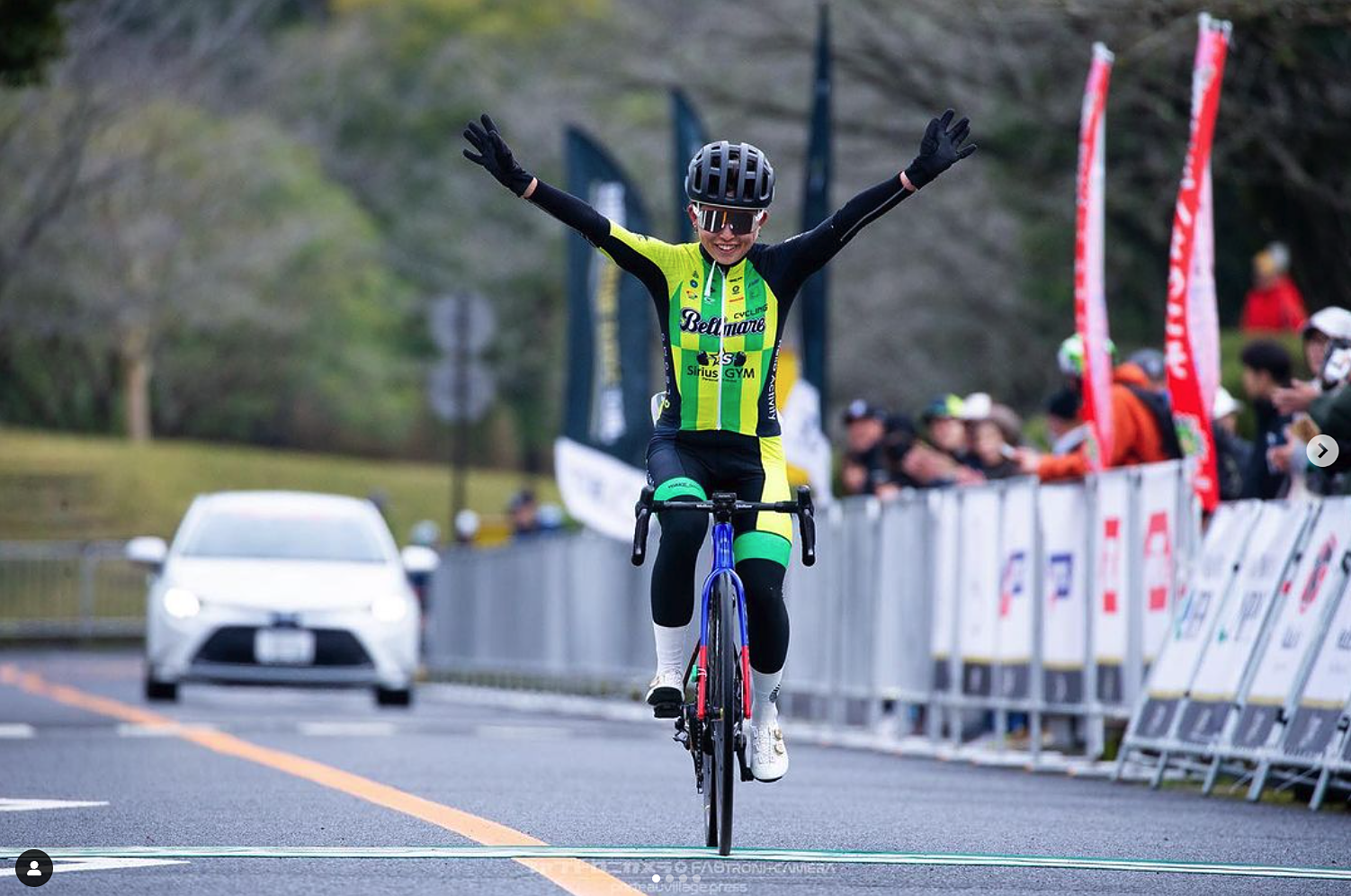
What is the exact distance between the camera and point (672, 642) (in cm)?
885

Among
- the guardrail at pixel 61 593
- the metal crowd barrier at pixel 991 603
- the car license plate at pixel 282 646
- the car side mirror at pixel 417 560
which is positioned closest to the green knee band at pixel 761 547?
the metal crowd barrier at pixel 991 603

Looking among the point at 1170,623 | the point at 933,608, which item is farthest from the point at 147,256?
the point at 1170,623

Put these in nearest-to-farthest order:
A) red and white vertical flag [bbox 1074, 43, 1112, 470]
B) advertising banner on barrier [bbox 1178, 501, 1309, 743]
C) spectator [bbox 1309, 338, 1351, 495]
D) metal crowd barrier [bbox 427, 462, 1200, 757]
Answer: spectator [bbox 1309, 338, 1351, 495]
advertising banner on barrier [bbox 1178, 501, 1309, 743]
metal crowd barrier [bbox 427, 462, 1200, 757]
red and white vertical flag [bbox 1074, 43, 1112, 470]

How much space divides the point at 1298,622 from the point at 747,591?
3.99 m

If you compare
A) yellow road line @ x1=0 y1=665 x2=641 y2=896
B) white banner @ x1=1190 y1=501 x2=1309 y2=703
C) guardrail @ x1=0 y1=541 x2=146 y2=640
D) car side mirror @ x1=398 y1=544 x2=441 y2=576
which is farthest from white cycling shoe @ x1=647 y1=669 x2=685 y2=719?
guardrail @ x1=0 y1=541 x2=146 y2=640

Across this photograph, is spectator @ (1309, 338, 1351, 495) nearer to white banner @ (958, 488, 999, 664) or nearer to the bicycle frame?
white banner @ (958, 488, 999, 664)

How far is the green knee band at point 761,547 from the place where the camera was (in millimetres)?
8742

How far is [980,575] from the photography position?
51.3ft

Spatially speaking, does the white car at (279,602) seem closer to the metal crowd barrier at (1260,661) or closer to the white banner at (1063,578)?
the white banner at (1063,578)

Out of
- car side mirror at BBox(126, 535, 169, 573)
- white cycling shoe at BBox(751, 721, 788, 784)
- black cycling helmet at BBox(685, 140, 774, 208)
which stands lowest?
white cycling shoe at BBox(751, 721, 788, 784)

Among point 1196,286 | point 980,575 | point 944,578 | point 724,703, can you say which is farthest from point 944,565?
point 724,703

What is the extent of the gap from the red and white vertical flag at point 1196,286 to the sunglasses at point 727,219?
5198mm

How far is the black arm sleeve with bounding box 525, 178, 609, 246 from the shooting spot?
29.1 ft

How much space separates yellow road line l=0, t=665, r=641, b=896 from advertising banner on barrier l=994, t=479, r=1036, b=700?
4.06 meters
